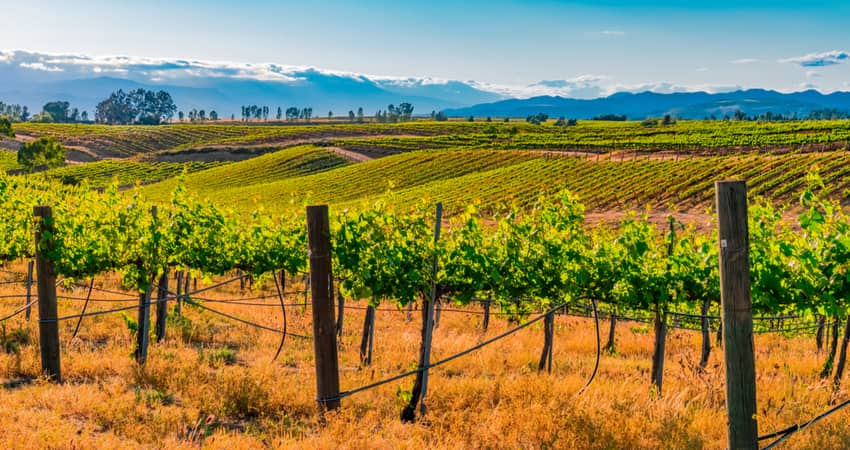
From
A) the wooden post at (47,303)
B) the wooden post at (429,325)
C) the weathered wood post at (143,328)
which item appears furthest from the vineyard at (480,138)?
the wooden post at (47,303)

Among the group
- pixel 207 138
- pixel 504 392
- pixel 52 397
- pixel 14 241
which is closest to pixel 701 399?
pixel 504 392

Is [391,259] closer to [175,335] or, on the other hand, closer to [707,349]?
[175,335]

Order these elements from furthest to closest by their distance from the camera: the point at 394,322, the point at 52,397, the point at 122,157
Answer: the point at 122,157, the point at 394,322, the point at 52,397

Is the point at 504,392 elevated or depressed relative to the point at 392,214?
depressed

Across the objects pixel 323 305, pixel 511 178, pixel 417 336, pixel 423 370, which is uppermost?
pixel 511 178

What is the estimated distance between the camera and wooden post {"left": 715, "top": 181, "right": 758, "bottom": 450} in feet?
13.1

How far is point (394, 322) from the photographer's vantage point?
1684 cm

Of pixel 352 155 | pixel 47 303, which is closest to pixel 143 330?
pixel 47 303

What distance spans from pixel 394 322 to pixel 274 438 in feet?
36.0

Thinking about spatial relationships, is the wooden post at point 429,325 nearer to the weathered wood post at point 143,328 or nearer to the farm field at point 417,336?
the farm field at point 417,336

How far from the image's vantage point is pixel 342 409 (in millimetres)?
6137

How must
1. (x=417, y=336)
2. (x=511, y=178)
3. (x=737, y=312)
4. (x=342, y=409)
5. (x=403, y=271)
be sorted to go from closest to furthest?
(x=737, y=312) → (x=342, y=409) → (x=403, y=271) → (x=417, y=336) → (x=511, y=178)

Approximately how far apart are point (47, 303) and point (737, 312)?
25.7 ft

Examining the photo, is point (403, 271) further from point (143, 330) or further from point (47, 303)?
point (47, 303)
